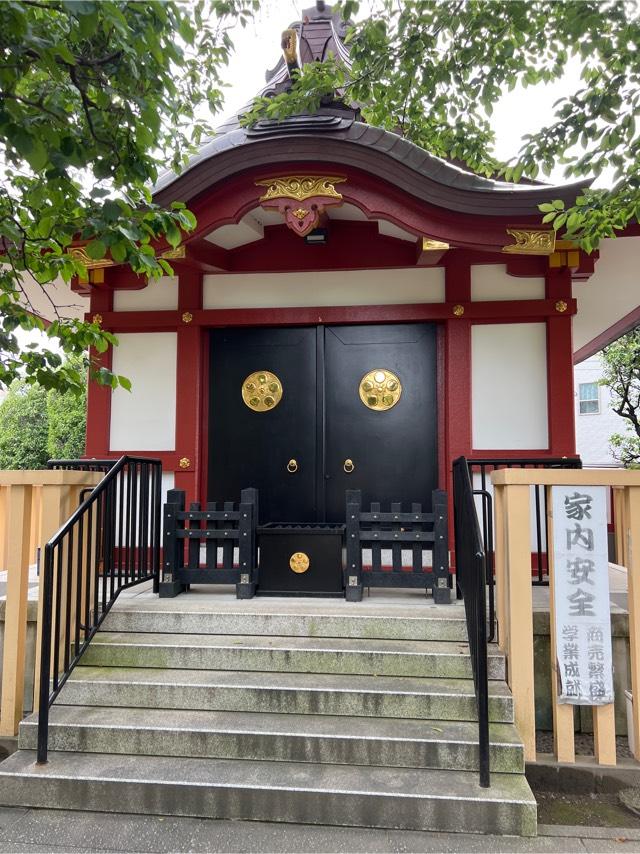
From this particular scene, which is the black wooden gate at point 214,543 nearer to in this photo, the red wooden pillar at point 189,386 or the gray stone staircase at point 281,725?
the gray stone staircase at point 281,725

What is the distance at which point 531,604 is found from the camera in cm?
360

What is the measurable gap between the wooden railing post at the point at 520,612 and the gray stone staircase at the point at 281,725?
0.42 feet

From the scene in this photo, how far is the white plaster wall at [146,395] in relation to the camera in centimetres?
634

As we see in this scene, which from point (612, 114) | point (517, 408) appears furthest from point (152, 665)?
point (612, 114)

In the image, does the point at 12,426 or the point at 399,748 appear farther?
the point at 12,426

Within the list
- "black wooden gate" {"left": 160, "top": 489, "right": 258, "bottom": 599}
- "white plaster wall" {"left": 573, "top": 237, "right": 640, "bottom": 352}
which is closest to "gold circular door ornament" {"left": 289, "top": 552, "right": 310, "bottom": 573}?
"black wooden gate" {"left": 160, "top": 489, "right": 258, "bottom": 599}

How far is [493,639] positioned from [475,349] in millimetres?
2902

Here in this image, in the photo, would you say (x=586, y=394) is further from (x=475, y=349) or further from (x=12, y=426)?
(x=12, y=426)

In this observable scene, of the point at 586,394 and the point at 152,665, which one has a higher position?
the point at 586,394

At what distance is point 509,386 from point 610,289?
95.7 inches

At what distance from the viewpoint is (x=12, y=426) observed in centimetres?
2078

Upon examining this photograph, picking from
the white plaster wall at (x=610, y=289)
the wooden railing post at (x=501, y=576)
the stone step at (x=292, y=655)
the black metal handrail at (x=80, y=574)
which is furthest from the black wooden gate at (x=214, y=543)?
the white plaster wall at (x=610, y=289)

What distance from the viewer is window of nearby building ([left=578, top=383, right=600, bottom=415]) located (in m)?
19.8

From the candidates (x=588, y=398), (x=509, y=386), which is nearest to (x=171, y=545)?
Answer: (x=509, y=386)
